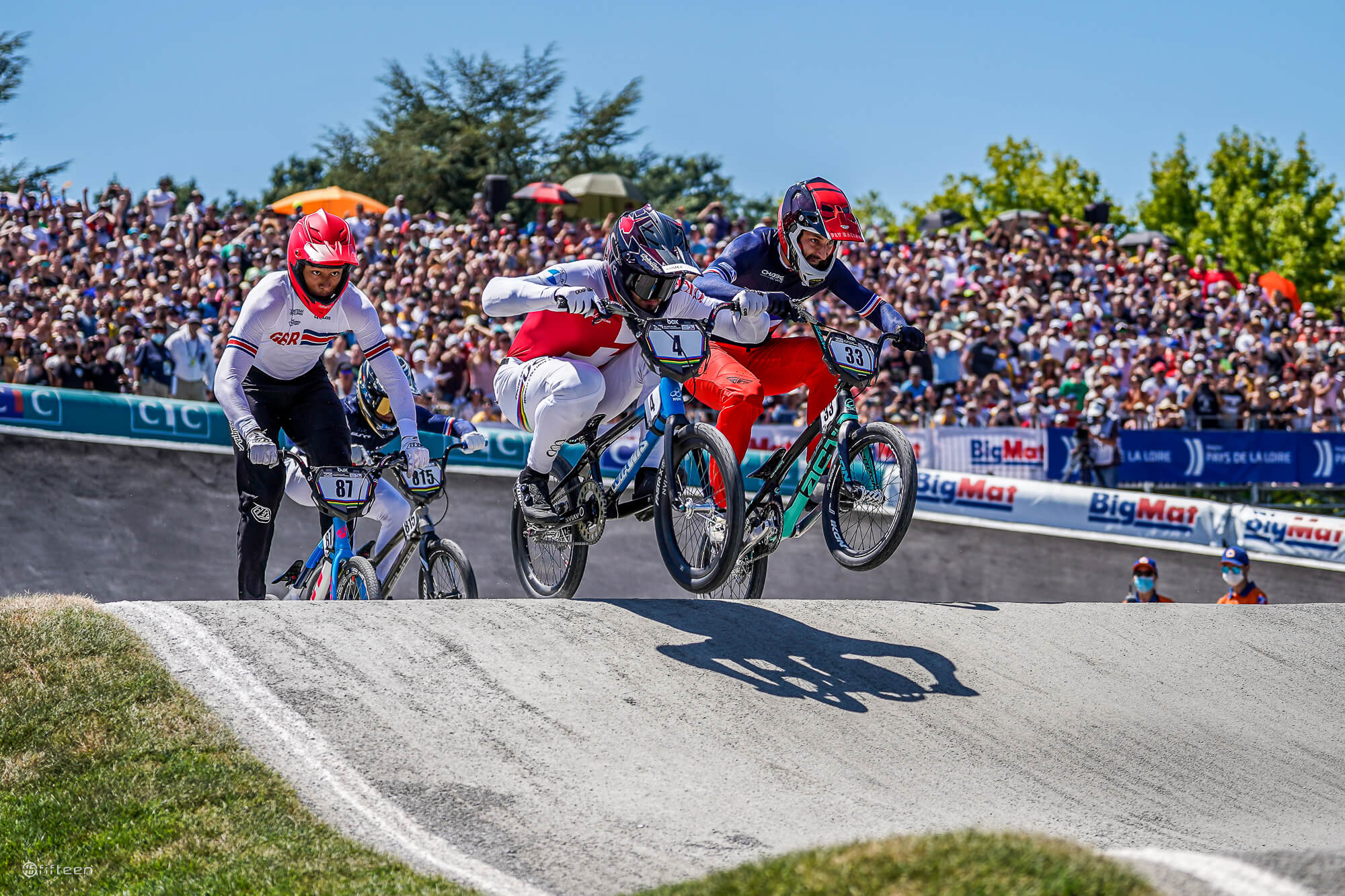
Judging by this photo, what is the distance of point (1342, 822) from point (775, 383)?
12.6 feet

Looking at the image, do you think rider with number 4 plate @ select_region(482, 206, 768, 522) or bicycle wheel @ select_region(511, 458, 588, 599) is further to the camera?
bicycle wheel @ select_region(511, 458, 588, 599)

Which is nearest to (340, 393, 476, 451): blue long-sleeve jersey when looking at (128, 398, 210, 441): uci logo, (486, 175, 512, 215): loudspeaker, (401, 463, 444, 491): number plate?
(401, 463, 444, 491): number plate

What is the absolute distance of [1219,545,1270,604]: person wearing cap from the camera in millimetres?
12258

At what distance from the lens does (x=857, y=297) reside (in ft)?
26.6

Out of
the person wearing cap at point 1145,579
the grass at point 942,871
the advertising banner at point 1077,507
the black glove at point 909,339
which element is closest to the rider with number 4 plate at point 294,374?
the black glove at point 909,339

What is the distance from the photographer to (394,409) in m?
8.12

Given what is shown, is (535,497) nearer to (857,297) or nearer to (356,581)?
(356,581)

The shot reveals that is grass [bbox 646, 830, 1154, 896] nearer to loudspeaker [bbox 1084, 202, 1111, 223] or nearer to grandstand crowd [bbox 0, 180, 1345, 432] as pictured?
grandstand crowd [bbox 0, 180, 1345, 432]

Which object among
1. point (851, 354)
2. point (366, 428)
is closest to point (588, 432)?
point (851, 354)

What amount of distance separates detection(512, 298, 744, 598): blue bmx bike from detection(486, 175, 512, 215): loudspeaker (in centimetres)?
2028

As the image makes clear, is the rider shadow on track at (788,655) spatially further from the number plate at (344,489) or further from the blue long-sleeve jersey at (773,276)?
the blue long-sleeve jersey at (773,276)

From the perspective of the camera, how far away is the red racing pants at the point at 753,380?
7.57 meters

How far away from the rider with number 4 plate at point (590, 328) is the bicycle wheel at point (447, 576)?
57cm

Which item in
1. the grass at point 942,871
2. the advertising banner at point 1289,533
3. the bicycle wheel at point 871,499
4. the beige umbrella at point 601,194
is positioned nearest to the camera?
the grass at point 942,871
